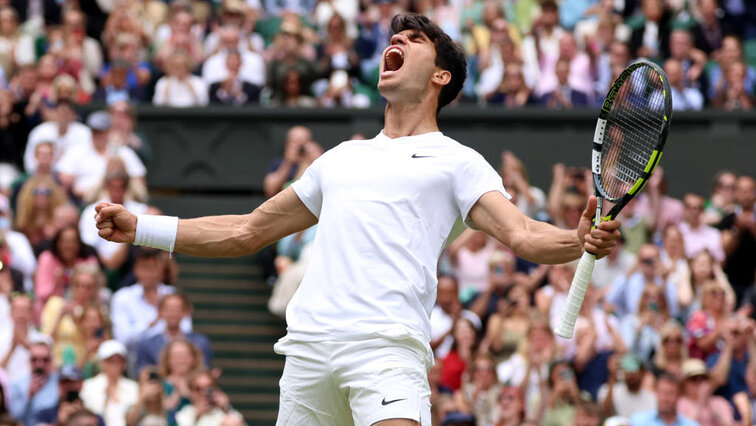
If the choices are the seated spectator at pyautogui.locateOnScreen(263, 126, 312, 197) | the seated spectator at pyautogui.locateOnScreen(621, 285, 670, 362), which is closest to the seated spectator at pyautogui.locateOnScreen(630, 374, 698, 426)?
the seated spectator at pyautogui.locateOnScreen(621, 285, 670, 362)

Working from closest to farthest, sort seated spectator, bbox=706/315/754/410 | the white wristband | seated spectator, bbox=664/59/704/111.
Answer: the white wristband
seated spectator, bbox=706/315/754/410
seated spectator, bbox=664/59/704/111

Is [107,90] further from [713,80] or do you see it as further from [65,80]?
[713,80]

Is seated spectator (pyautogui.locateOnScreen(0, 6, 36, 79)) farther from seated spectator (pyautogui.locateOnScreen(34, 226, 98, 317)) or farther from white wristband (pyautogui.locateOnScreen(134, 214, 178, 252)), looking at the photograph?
white wristband (pyautogui.locateOnScreen(134, 214, 178, 252))

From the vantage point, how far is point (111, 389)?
10617 mm

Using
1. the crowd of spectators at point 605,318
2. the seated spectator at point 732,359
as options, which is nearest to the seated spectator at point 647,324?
the crowd of spectators at point 605,318

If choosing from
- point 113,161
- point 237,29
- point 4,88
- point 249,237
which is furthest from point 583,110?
point 249,237

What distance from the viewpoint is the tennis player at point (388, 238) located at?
528 centimetres

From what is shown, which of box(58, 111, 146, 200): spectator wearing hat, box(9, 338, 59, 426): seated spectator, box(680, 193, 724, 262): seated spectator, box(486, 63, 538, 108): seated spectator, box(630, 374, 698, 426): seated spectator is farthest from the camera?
box(486, 63, 538, 108): seated spectator

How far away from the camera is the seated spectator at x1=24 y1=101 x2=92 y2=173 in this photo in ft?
45.8

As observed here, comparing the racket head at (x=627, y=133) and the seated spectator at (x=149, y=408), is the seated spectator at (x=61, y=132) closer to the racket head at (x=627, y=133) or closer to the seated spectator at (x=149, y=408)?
the seated spectator at (x=149, y=408)

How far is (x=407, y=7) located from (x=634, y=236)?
4.56 meters

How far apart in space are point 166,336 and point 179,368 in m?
0.63

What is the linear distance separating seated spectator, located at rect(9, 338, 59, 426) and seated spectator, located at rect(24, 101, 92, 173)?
366 cm

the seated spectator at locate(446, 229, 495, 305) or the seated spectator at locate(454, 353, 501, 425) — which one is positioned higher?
the seated spectator at locate(446, 229, 495, 305)
